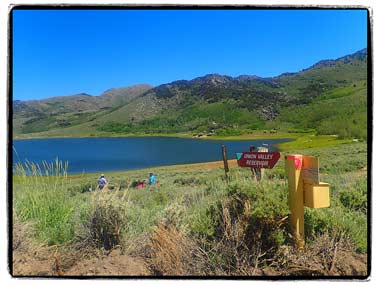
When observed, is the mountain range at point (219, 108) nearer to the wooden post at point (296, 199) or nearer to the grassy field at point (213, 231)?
the grassy field at point (213, 231)

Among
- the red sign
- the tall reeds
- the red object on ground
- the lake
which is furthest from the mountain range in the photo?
the red object on ground

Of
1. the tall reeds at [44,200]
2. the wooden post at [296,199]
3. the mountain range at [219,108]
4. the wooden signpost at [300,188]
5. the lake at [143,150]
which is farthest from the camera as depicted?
the lake at [143,150]

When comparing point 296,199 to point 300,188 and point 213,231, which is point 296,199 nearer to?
point 300,188

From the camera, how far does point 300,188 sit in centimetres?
343

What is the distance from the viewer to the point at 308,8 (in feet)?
9.77

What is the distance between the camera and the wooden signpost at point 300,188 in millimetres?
3303

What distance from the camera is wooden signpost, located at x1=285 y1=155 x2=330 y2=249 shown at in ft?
10.8

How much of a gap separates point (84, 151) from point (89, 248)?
45224 mm

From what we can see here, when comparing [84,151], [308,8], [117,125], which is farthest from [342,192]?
[84,151]

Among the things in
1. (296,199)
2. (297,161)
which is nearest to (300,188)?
(296,199)

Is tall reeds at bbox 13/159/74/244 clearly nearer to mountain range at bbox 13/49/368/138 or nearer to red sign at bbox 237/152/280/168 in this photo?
red sign at bbox 237/152/280/168

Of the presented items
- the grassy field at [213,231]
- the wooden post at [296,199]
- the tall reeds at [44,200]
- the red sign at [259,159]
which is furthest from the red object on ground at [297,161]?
the tall reeds at [44,200]

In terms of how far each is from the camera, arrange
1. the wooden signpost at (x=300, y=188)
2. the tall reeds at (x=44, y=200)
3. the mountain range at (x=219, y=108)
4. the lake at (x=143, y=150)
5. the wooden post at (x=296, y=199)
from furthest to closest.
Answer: the lake at (x=143, y=150)
the mountain range at (x=219, y=108)
the tall reeds at (x=44, y=200)
the wooden post at (x=296, y=199)
the wooden signpost at (x=300, y=188)

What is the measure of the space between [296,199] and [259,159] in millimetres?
487
